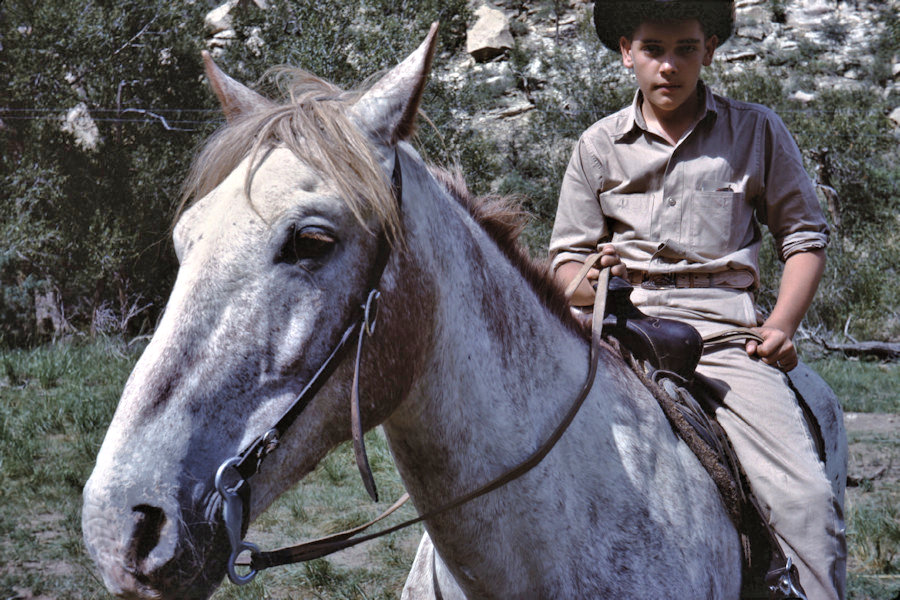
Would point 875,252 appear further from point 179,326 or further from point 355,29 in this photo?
point 179,326

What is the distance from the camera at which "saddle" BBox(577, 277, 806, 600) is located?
2047 mm

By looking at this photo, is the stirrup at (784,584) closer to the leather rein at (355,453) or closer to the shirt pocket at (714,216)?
the leather rein at (355,453)

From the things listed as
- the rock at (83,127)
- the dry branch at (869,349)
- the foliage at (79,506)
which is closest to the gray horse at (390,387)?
the foliage at (79,506)

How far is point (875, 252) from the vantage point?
71.7ft

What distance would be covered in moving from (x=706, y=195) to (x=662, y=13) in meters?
0.61

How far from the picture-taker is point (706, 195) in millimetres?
2439

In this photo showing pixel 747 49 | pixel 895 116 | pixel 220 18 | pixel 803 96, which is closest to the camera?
pixel 895 116

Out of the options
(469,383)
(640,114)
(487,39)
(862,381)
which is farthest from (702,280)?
(487,39)

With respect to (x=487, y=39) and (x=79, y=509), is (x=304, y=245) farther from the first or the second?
(x=487, y=39)

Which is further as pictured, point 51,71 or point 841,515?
point 51,71

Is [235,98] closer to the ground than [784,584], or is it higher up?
higher up

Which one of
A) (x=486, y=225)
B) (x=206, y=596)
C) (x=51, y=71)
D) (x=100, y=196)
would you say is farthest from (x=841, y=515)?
(x=51, y=71)

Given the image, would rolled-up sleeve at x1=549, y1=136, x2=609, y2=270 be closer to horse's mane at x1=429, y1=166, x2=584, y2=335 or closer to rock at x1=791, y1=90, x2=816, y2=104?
horse's mane at x1=429, y1=166, x2=584, y2=335

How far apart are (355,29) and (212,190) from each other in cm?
2209
